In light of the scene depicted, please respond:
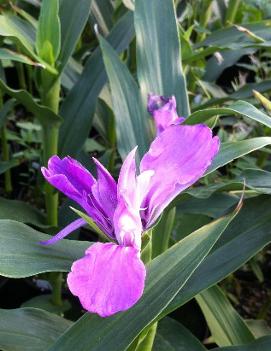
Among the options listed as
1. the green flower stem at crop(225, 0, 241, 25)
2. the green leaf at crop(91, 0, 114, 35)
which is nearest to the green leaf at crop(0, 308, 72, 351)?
the green leaf at crop(91, 0, 114, 35)

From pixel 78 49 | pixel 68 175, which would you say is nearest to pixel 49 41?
pixel 68 175

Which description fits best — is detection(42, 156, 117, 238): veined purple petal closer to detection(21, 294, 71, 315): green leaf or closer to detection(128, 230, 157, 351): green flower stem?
detection(128, 230, 157, 351): green flower stem

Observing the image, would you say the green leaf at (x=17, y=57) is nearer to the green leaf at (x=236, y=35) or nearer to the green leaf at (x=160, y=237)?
the green leaf at (x=160, y=237)

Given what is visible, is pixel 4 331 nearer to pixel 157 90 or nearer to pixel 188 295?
pixel 188 295

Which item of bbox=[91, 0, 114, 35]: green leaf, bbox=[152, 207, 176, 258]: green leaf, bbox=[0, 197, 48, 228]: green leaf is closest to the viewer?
bbox=[152, 207, 176, 258]: green leaf

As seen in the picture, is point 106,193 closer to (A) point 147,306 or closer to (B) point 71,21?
(A) point 147,306

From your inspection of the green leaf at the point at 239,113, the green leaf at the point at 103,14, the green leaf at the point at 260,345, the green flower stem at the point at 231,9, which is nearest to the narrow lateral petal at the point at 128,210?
the green leaf at the point at 239,113
